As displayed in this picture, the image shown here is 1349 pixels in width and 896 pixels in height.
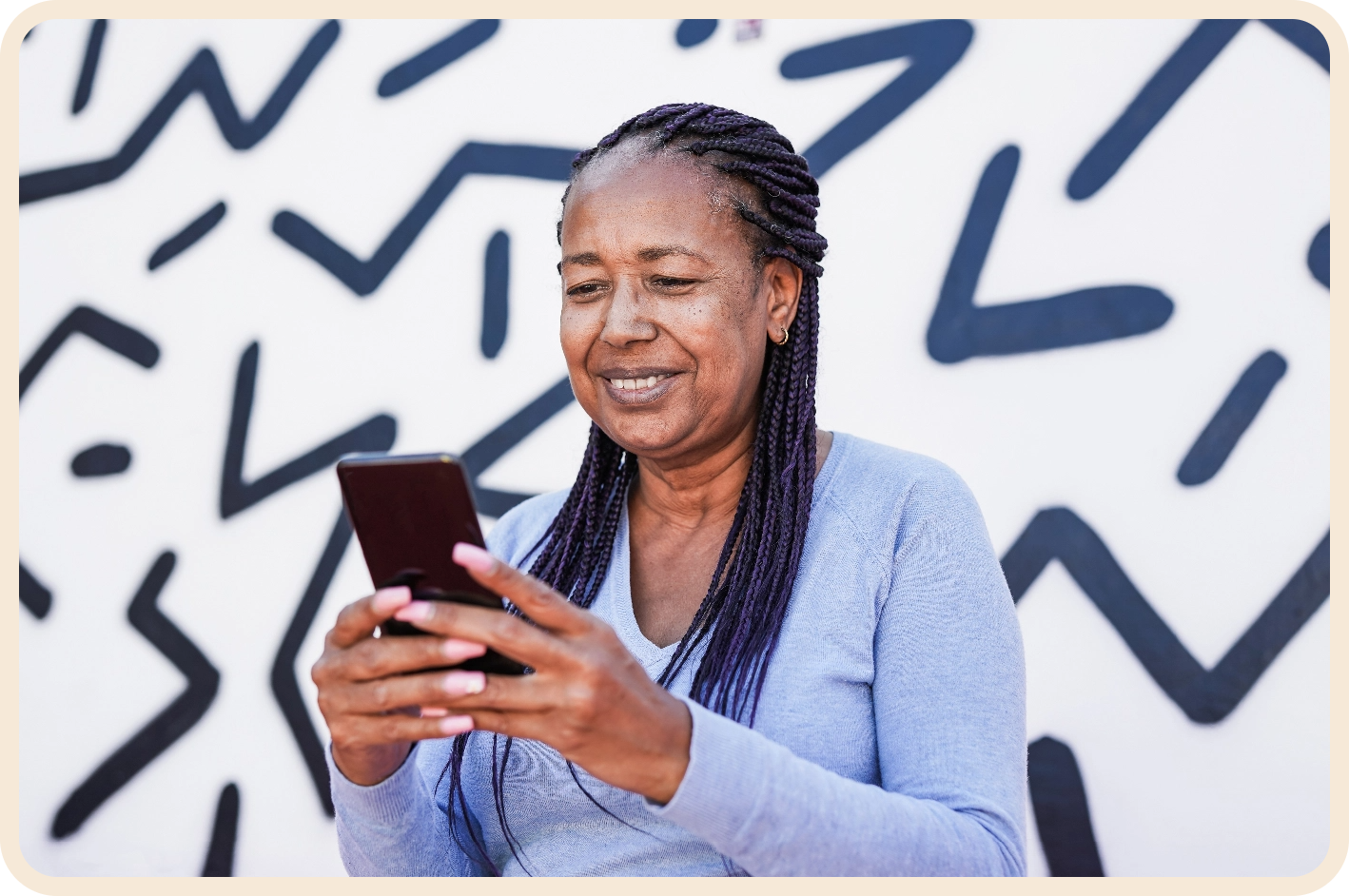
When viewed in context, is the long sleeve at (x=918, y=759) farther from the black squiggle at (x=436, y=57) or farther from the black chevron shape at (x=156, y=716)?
the black chevron shape at (x=156, y=716)

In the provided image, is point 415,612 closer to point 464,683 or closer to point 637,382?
point 464,683

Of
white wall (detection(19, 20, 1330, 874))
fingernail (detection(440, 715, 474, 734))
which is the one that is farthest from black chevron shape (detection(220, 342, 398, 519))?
fingernail (detection(440, 715, 474, 734))

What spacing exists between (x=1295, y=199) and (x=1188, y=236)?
0.57 ft

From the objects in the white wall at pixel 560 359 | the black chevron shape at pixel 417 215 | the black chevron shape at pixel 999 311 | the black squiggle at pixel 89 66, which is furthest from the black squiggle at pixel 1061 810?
the black squiggle at pixel 89 66

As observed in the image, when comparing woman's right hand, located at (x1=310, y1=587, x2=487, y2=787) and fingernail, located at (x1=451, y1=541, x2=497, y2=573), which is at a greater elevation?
fingernail, located at (x1=451, y1=541, x2=497, y2=573)

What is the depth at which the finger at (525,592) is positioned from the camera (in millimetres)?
747

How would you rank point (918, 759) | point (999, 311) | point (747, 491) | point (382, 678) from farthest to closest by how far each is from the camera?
point (999, 311) < point (747, 491) < point (918, 759) < point (382, 678)

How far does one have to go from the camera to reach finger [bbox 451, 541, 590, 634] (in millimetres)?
747

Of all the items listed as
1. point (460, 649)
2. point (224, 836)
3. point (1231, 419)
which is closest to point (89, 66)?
point (224, 836)

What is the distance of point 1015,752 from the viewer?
101 centimetres

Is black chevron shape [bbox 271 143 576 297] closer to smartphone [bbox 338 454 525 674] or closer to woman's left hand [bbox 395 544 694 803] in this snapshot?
smartphone [bbox 338 454 525 674]

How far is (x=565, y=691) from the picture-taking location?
0.77 meters

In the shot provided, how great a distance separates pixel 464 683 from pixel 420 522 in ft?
0.44

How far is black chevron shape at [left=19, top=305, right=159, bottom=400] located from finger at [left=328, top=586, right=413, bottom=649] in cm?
185
